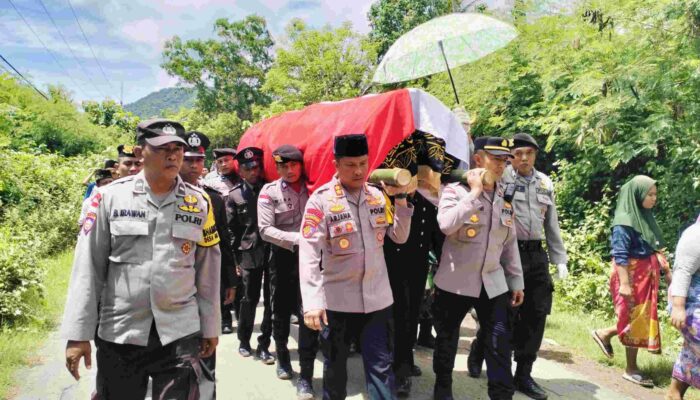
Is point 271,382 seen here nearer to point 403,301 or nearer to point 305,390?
point 305,390

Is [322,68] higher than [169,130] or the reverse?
higher

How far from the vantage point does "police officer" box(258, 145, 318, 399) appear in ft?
13.6

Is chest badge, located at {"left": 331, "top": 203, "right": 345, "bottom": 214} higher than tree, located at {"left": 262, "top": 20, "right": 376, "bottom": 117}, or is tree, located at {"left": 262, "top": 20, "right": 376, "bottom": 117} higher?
tree, located at {"left": 262, "top": 20, "right": 376, "bottom": 117}

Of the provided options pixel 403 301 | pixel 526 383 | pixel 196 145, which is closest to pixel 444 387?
pixel 403 301

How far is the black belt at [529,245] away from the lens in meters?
4.02

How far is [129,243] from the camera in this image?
236 centimetres

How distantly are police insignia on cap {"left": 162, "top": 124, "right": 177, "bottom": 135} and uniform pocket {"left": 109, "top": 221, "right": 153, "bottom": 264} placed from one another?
0.44m

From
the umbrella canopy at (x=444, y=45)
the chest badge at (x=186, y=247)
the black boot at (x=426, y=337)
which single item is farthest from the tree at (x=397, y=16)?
the chest badge at (x=186, y=247)

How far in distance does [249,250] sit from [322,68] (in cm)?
1599

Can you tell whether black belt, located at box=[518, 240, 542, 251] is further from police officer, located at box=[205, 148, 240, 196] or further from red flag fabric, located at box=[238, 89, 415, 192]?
police officer, located at box=[205, 148, 240, 196]

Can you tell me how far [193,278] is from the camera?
2529mm

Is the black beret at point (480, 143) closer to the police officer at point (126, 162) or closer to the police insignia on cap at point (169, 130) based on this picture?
the police insignia on cap at point (169, 130)

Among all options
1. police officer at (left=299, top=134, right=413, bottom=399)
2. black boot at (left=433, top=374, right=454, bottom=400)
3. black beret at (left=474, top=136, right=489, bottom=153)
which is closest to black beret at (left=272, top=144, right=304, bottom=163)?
police officer at (left=299, top=134, right=413, bottom=399)

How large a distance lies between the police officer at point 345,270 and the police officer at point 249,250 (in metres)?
1.65
